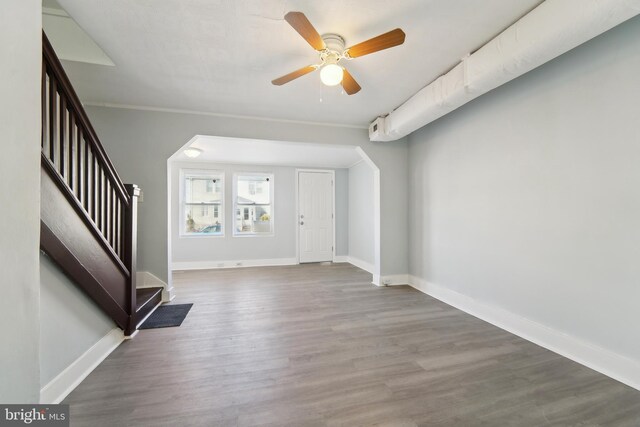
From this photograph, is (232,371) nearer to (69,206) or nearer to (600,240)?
(69,206)

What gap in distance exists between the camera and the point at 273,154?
14.9ft

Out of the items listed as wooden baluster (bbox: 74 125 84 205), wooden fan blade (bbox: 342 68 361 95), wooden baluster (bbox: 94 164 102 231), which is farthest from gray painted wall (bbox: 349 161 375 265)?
wooden baluster (bbox: 74 125 84 205)

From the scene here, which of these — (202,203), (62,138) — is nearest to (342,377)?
(62,138)

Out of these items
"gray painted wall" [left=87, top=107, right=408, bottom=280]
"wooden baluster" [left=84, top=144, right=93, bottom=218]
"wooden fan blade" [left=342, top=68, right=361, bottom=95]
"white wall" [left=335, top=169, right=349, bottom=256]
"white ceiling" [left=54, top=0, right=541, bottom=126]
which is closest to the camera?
"white ceiling" [left=54, top=0, right=541, bottom=126]

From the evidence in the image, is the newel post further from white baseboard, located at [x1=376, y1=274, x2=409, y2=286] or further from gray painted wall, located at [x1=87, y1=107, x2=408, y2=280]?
white baseboard, located at [x1=376, y1=274, x2=409, y2=286]

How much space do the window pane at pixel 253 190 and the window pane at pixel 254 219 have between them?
0.14m

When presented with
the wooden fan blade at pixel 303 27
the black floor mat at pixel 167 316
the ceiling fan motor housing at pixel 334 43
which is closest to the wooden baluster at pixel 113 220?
the black floor mat at pixel 167 316

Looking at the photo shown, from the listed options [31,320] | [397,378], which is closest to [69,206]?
[31,320]

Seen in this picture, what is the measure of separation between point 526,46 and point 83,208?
129 inches

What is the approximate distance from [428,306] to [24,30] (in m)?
3.57

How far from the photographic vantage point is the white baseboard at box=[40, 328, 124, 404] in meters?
1.41

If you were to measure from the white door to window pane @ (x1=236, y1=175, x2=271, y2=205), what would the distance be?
30.3 inches

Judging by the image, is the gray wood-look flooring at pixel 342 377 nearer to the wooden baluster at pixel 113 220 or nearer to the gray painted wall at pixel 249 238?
the wooden baluster at pixel 113 220

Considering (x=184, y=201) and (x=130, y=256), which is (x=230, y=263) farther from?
(x=130, y=256)
